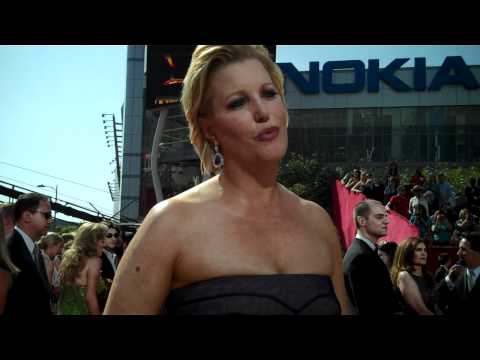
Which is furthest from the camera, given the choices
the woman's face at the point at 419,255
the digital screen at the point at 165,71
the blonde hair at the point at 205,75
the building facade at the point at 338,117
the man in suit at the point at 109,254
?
the man in suit at the point at 109,254

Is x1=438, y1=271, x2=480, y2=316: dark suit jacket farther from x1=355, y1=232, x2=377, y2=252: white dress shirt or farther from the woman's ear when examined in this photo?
the woman's ear

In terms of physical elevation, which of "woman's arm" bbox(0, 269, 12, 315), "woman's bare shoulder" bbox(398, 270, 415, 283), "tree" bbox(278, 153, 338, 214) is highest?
"tree" bbox(278, 153, 338, 214)

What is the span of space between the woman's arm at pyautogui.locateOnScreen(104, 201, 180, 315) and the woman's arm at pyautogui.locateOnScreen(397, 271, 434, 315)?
8.47ft

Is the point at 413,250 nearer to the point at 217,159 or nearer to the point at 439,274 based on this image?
the point at 439,274

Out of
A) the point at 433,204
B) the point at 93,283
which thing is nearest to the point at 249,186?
the point at 93,283

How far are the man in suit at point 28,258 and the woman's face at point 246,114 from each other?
5.68ft

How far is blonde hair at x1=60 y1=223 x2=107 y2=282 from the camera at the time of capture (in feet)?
14.0

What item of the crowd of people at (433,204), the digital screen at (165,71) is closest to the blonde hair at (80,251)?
the digital screen at (165,71)

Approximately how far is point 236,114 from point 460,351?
158 centimetres

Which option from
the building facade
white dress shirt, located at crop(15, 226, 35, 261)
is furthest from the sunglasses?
the building facade

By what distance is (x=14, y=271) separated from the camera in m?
2.48

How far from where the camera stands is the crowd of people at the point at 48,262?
320cm

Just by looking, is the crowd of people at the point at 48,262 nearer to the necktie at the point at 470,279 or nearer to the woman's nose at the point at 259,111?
the woman's nose at the point at 259,111

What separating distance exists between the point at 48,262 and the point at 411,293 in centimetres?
291
